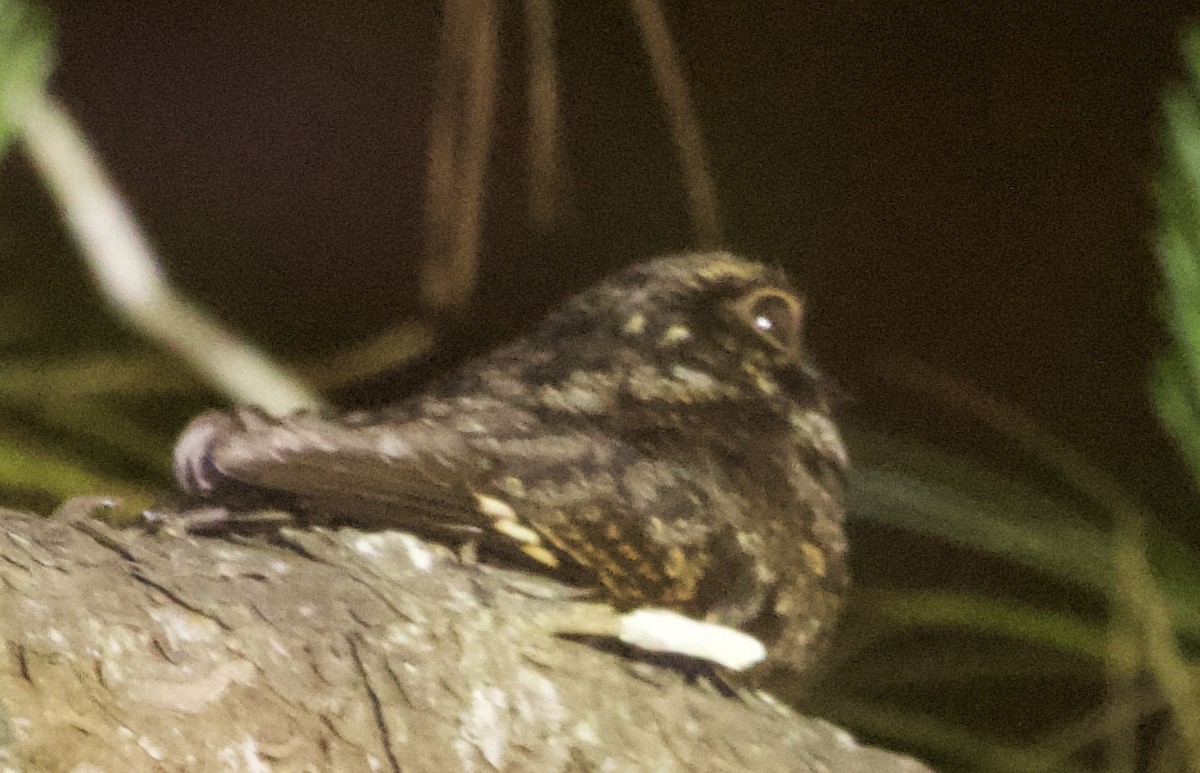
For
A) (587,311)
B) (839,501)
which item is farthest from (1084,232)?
(587,311)

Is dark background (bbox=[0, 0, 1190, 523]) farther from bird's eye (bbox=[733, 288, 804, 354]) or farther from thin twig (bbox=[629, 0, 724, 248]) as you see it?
bird's eye (bbox=[733, 288, 804, 354])

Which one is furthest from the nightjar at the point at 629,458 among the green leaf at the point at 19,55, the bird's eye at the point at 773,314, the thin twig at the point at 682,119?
the green leaf at the point at 19,55

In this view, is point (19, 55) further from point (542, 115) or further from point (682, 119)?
point (682, 119)

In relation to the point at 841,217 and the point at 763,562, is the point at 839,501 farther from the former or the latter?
the point at 841,217

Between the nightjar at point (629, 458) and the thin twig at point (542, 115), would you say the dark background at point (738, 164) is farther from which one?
the nightjar at point (629, 458)

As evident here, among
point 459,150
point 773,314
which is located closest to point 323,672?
point 773,314

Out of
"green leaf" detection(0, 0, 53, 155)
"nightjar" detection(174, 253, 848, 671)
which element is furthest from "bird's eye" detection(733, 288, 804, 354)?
"green leaf" detection(0, 0, 53, 155)
